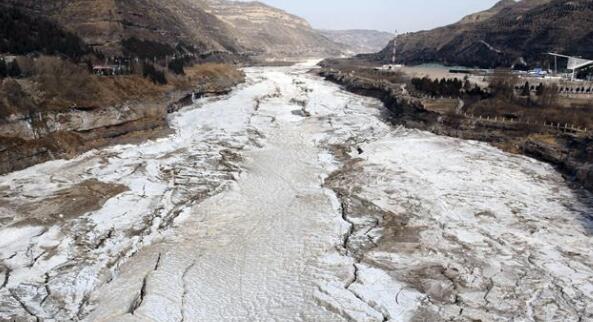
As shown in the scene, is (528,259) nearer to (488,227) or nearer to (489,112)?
(488,227)

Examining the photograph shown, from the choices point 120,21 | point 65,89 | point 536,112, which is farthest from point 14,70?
point 120,21

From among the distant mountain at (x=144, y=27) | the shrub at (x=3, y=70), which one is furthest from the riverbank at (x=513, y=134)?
the distant mountain at (x=144, y=27)

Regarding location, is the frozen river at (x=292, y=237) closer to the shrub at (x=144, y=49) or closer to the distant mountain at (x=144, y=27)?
the shrub at (x=144, y=49)

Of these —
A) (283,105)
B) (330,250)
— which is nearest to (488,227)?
(330,250)

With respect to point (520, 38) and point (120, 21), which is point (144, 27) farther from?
point (520, 38)

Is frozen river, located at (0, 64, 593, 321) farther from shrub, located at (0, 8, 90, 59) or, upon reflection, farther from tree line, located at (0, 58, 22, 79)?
shrub, located at (0, 8, 90, 59)
